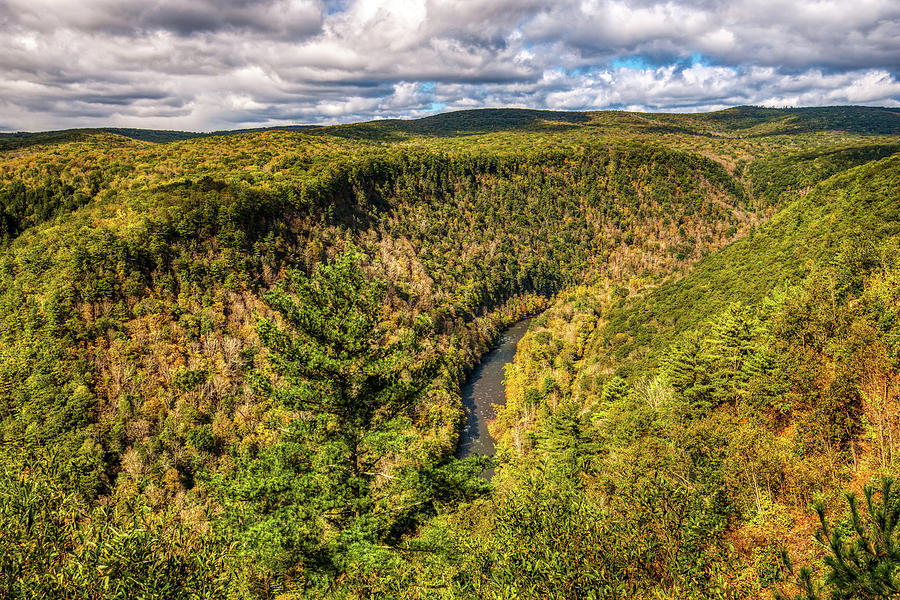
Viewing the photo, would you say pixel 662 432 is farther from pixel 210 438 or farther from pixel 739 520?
pixel 210 438

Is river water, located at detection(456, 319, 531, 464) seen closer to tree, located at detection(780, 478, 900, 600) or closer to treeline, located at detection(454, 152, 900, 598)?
treeline, located at detection(454, 152, 900, 598)

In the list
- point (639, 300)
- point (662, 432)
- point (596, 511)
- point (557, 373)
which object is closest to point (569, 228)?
point (639, 300)

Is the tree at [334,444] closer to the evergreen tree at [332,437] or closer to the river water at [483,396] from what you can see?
the evergreen tree at [332,437]

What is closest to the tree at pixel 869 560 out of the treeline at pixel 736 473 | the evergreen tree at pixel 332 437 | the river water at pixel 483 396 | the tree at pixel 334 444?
the treeline at pixel 736 473

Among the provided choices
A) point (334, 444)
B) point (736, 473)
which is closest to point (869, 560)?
point (334, 444)

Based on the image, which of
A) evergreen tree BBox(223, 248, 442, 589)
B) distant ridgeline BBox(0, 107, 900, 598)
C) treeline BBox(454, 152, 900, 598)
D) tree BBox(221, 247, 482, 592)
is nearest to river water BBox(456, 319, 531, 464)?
distant ridgeline BBox(0, 107, 900, 598)

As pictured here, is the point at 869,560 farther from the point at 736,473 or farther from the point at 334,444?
the point at 736,473
